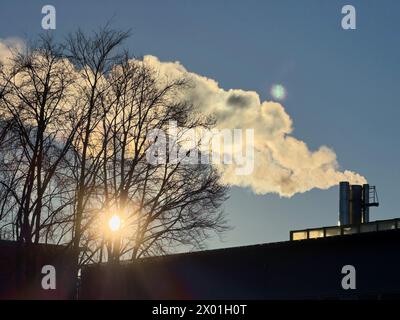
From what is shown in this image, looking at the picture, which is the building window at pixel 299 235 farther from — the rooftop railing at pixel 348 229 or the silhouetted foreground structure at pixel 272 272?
the silhouetted foreground structure at pixel 272 272

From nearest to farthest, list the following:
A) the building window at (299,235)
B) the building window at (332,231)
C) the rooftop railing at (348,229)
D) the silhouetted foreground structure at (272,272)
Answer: the silhouetted foreground structure at (272,272) < the rooftop railing at (348,229) < the building window at (332,231) < the building window at (299,235)

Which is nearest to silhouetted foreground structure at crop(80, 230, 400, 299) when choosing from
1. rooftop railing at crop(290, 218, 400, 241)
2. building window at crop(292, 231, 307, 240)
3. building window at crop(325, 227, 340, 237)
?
rooftop railing at crop(290, 218, 400, 241)

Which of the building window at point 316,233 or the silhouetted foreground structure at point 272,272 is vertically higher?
the building window at point 316,233

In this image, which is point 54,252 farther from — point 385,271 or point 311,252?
point 385,271

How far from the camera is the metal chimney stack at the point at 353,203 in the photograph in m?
55.0

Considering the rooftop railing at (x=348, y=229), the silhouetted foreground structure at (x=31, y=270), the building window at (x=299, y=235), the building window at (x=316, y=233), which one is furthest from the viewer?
the building window at (x=299, y=235)

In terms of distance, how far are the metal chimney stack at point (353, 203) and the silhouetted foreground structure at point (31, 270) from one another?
1995cm

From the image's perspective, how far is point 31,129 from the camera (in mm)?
39688

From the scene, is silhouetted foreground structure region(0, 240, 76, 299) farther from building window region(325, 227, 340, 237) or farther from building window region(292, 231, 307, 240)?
building window region(325, 227, 340, 237)

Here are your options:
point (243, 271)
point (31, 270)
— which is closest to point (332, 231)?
point (243, 271)

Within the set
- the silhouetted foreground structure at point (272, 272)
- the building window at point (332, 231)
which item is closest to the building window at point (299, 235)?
the building window at point (332, 231)

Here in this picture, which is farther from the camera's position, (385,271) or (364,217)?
(364,217)
